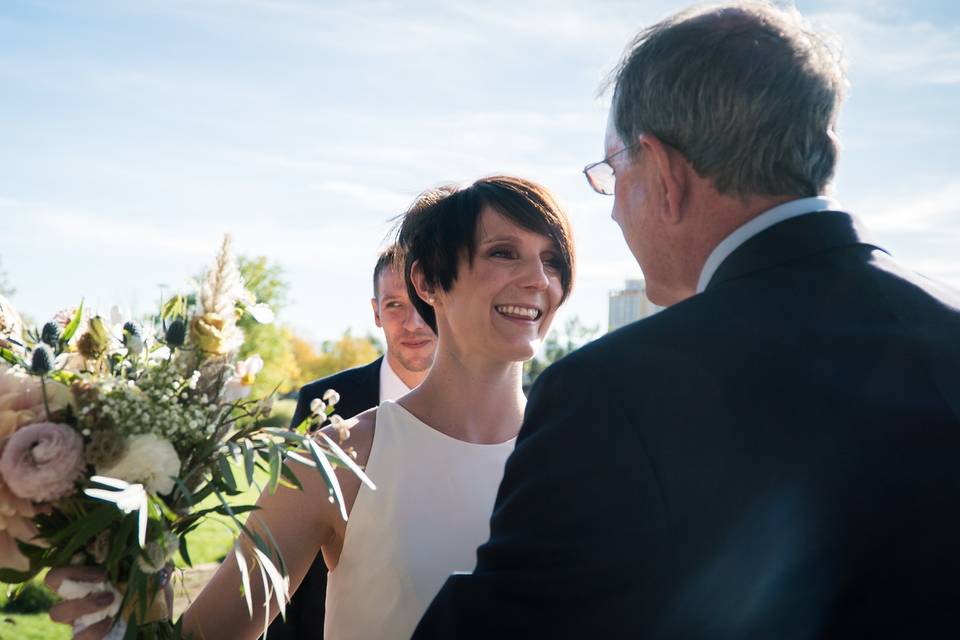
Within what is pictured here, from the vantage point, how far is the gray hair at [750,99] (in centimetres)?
212

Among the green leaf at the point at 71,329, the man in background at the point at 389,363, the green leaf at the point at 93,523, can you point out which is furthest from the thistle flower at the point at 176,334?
the man in background at the point at 389,363

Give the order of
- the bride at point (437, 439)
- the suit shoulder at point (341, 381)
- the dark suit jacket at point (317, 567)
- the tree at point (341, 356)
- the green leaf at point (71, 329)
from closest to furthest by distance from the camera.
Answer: the green leaf at point (71, 329)
the bride at point (437, 439)
the dark suit jacket at point (317, 567)
the suit shoulder at point (341, 381)
the tree at point (341, 356)

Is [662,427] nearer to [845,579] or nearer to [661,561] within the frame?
[661,561]

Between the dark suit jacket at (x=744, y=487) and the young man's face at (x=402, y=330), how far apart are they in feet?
11.6

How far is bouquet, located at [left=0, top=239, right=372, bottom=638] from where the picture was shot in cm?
229

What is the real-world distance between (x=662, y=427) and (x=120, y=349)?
1486 millimetres

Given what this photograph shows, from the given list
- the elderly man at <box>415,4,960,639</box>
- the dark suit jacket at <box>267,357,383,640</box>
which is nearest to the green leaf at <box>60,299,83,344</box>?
the elderly man at <box>415,4,960,639</box>

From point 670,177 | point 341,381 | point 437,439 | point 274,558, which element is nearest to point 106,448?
point 274,558

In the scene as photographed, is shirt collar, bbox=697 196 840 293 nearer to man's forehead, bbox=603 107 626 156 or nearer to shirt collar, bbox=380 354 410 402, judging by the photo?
man's forehead, bbox=603 107 626 156

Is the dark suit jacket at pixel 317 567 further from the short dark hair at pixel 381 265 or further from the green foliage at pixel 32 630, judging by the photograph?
the green foliage at pixel 32 630

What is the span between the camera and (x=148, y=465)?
2.29 m

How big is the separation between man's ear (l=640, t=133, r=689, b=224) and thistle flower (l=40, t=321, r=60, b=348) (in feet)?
5.21

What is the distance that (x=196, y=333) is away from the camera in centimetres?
242

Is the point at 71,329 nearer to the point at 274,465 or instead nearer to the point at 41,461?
the point at 41,461
